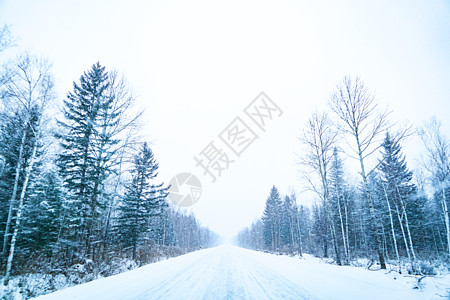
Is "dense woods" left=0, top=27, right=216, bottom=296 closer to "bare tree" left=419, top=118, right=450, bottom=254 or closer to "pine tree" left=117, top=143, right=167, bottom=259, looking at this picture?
"pine tree" left=117, top=143, right=167, bottom=259

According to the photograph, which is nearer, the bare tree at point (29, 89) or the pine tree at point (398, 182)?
the bare tree at point (29, 89)

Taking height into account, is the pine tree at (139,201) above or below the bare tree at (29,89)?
below

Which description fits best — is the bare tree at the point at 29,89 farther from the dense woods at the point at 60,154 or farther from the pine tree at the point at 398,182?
the pine tree at the point at 398,182

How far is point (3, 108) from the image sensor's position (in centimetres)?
1019

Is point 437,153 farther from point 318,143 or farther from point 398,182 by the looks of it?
point 318,143

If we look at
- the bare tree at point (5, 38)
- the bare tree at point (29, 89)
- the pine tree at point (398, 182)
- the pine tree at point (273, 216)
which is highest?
the bare tree at point (5, 38)

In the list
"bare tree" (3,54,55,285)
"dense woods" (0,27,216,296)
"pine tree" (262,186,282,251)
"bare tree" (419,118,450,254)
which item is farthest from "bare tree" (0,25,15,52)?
"pine tree" (262,186,282,251)

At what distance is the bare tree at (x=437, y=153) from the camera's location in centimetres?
1466

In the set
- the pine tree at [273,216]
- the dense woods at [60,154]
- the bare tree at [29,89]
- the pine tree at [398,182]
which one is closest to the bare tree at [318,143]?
the pine tree at [398,182]

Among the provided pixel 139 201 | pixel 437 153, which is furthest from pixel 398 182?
pixel 139 201

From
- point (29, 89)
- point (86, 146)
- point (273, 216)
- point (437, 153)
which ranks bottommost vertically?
point (273, 216)

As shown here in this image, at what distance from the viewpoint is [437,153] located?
50.1ft

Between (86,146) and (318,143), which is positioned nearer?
(86,146)

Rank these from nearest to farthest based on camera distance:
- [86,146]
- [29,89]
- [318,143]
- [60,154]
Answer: [29,89] → [60,154] → [86,146] → [318,143]
